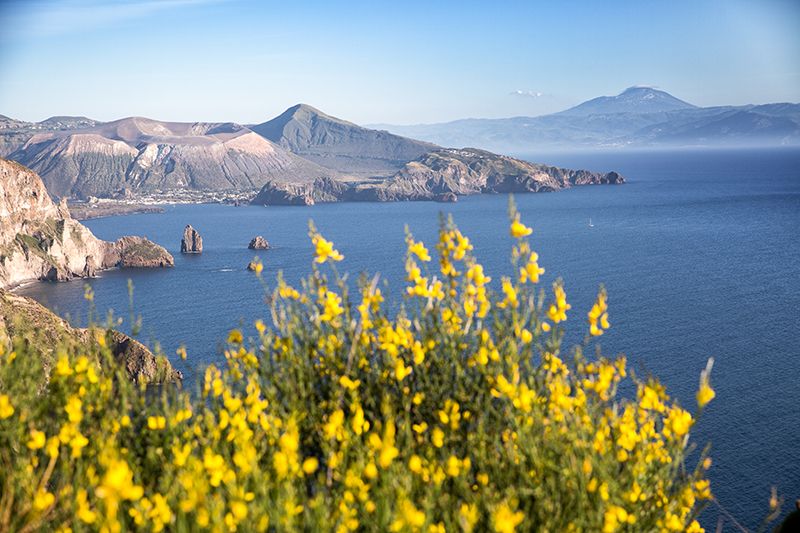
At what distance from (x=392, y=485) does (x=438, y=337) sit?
11.6 feet

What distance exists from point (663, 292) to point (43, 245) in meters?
114

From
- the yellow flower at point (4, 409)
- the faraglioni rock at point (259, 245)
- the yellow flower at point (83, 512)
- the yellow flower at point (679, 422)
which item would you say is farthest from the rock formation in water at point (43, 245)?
the yellow flower at point (679, 422)

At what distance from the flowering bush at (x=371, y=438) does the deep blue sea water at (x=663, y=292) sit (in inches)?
55.4

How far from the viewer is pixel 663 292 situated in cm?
9556

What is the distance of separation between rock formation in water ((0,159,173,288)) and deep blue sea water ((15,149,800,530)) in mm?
5535

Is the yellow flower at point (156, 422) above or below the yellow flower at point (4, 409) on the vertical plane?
below

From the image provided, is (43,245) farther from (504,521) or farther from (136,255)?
(504,521)

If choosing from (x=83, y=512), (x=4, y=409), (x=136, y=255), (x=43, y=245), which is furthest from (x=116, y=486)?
(x=43, y=245)

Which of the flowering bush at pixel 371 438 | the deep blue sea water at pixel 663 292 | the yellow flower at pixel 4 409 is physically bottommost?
the deep blue sea water at pixel 663 292

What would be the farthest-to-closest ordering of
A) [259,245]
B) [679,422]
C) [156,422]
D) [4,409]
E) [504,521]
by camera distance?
1. [259,245]
2. [156,422]
3. [4,409]
4. [679,422]
5. [504,521]

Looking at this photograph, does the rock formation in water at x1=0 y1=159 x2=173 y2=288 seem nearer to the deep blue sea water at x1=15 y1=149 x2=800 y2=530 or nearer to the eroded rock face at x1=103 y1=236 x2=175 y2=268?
the eroded rock face at x1=103 y1=236 x2=175 y2=268

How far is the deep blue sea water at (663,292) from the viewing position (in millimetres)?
52000

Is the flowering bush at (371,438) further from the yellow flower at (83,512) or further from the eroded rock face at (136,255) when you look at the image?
the eroded rock face at (136,255)

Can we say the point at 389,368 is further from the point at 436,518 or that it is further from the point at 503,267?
the point at 503,267
